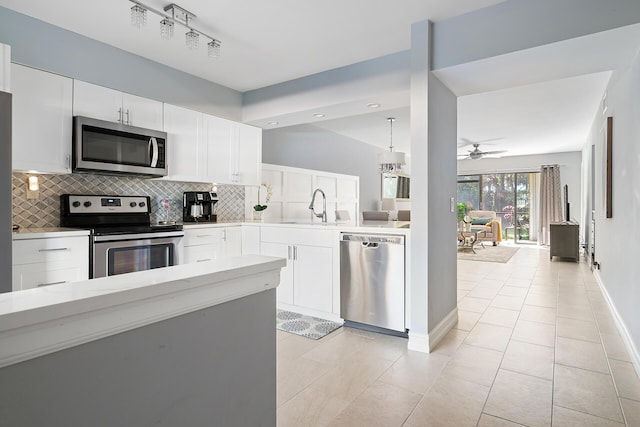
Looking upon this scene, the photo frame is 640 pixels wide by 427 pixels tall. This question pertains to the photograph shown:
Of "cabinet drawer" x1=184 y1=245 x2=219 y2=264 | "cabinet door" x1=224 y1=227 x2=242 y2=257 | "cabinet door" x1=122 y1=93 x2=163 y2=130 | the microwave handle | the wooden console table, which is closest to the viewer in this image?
"cabinet door" x1=122 y1=93 x2=163 y2=130

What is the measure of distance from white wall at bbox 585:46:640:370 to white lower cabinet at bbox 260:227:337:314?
7.32ft

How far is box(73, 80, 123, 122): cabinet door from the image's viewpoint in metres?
2.91

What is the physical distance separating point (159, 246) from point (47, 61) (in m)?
1.66

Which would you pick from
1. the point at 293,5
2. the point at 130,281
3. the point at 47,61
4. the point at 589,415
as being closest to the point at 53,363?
the point at 130,281

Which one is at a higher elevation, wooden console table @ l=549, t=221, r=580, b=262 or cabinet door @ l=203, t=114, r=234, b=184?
cabinet door @ l=203, t=114, r=234, b=184

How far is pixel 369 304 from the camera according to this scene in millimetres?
3137

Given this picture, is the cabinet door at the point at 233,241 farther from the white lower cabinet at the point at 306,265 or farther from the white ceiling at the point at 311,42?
the white ceiling at the point at 311,42

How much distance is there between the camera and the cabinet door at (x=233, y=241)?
3.89 meters

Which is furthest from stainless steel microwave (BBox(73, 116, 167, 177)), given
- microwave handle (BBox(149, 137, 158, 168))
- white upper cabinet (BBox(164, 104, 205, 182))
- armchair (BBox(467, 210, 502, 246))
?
armchair (BBox(467, 210, 502, 246))

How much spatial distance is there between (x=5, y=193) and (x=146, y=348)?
1771mm

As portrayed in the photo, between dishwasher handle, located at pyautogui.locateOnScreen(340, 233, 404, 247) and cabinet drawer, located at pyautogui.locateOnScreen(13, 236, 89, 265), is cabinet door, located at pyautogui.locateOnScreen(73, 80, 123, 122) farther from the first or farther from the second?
dishwasher handle, located at pyautogui.locateOnScreen(340, 233, 404, 247)

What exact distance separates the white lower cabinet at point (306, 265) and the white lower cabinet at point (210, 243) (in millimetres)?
366

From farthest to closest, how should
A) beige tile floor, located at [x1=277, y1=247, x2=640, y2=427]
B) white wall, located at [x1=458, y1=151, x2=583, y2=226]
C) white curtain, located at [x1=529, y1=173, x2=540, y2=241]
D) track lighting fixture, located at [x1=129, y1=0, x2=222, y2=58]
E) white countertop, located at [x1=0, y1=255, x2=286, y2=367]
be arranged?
white curtain, located at [x1=529, y1=173, x2=540, y2=241] → white wall, located at [x1=458, y1=151, x2=583, y2=226] → track lighting fixture, located at [x1=129, y1=0, x2=222, y2=58] → beige tile floor, located at [x1=277, y1=247, x2=640, y2=427] → white countertop, located at [x1=0, y1=255, x2=286, y2=367]

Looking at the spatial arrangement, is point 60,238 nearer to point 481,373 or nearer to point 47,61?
point 47,61
